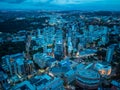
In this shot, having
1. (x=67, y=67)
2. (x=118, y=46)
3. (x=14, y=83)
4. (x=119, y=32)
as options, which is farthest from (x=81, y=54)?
(x=119, y=32)

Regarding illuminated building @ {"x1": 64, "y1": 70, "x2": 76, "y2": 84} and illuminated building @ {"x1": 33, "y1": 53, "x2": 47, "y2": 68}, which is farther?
illuminated building @ {"x1": 33, "y1": 53, "x2": 47, "y2": 68}

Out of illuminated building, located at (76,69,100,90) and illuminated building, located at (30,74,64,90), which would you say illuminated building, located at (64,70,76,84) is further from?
illuminated building, located at (30,74,64,90)

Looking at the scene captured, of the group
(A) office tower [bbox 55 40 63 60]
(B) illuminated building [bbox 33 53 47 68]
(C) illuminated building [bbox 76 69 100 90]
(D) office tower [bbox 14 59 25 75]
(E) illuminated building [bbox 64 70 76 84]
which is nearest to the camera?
(C) illuminated building [bbox 76 69 100 90]

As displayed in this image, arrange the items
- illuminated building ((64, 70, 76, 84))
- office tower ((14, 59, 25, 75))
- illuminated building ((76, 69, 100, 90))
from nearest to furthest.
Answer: illuminated building ((76, 69, 100, 90)), illuminated building ((64, 70, 76, 84)), office tower ((14, 59, 25, 75))

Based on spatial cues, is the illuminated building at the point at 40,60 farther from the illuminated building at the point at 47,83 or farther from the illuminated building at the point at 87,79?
the illuminated building at the point at 87,79

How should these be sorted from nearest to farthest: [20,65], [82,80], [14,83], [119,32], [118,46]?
[82,80], [14,83], [20,65], [118,46], [119,32]

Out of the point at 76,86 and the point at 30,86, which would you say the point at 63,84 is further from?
the point at 30,86

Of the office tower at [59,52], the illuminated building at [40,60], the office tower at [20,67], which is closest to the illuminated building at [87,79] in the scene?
the illuminated building at [40,60]

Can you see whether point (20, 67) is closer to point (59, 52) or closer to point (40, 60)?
point (40, 60)

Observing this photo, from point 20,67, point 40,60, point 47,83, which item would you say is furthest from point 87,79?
point 20,67

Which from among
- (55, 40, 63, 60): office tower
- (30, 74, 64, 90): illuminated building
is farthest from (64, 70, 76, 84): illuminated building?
(55, 40, 63, 60): office tower

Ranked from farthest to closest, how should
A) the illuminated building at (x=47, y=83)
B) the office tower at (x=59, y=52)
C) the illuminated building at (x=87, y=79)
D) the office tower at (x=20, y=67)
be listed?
the office tower at (x=59, y=52) → the office tower at (x=20, y=67) → the illuminated building at (x=87, y=79) → the illuminated building at (x=47, y=83)
